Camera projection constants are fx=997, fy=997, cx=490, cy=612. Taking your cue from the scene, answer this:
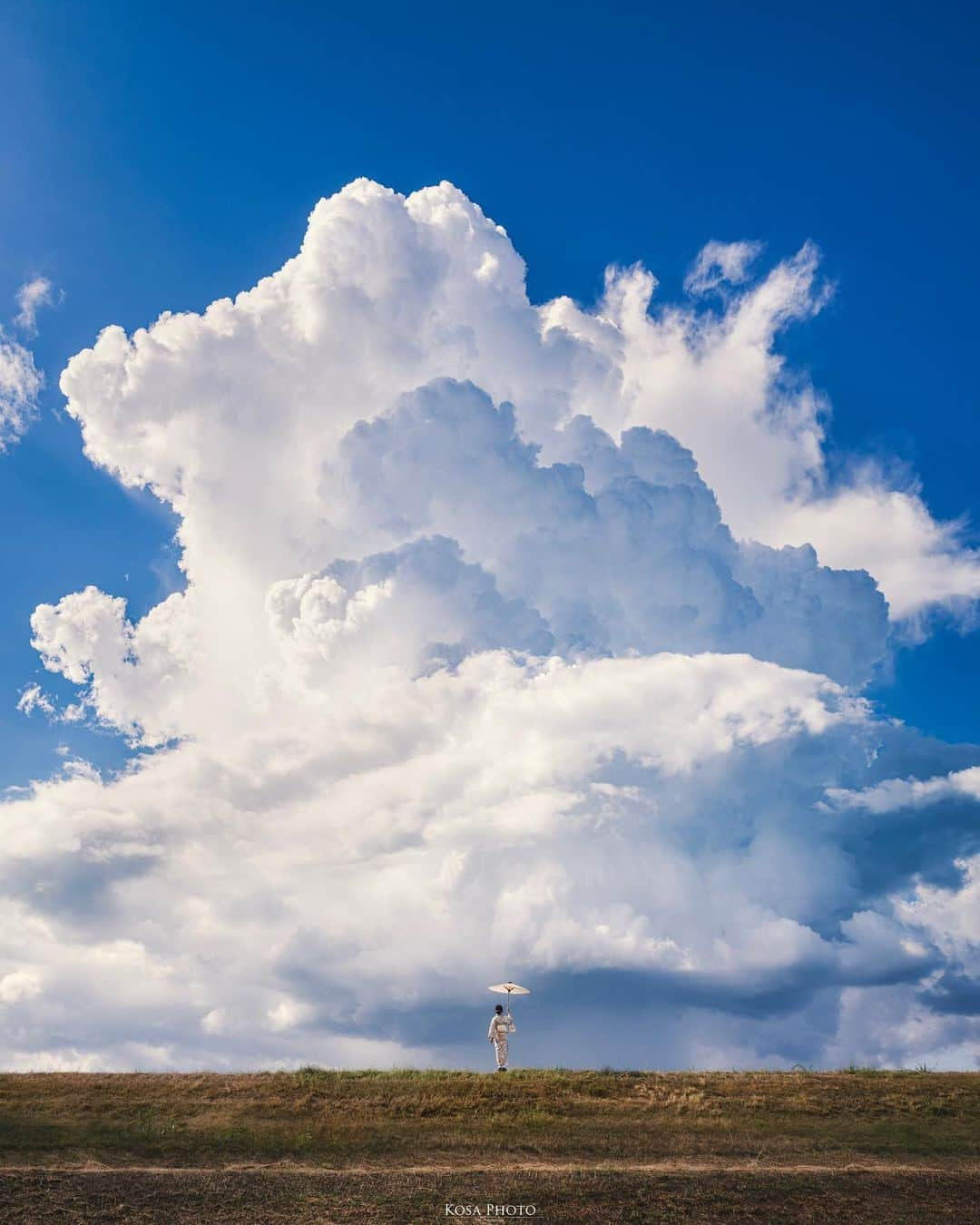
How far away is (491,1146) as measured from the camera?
28984 mm

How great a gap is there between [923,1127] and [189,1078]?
82.6 feet

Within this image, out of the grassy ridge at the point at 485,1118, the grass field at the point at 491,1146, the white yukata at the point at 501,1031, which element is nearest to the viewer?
the grass field at the point at 491,1146

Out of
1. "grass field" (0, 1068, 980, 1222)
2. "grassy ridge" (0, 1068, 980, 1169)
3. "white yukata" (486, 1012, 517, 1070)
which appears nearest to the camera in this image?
"grass field" (0, 1068, 980, 1222)

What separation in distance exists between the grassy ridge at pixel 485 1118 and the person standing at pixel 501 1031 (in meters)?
2.27

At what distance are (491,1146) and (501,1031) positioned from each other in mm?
11065

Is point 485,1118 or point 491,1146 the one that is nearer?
point 491,1146

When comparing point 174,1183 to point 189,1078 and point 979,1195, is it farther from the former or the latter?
point 979,1195

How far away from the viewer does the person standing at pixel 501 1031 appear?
129 feet

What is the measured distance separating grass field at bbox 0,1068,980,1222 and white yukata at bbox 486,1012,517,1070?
2595mm

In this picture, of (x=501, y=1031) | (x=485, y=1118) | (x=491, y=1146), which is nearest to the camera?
(x=491, y=1146)

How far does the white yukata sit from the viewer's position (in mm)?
39406

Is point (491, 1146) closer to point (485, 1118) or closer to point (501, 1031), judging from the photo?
point (485, 1118)

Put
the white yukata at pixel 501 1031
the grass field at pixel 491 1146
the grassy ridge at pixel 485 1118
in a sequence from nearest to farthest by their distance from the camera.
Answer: the grass field at pixel 491 1146 < the grassy ridge at pixel 485 1118 < the white yukata at pixel 501 1031

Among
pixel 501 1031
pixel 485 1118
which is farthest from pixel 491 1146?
pixel 501 1031
